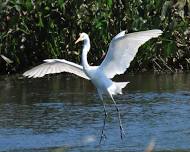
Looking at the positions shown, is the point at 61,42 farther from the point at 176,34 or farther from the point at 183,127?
the point at 183,127

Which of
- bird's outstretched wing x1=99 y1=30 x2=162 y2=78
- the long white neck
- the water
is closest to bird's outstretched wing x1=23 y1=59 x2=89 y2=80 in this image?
the long white neck

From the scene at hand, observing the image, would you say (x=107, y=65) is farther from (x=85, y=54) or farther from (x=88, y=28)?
(x=88, y=28)

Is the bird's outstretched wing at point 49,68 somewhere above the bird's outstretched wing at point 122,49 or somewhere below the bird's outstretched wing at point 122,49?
below

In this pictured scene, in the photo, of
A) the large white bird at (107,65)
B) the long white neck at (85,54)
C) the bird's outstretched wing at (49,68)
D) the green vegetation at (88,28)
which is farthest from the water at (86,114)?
the long white neck at (85,54)

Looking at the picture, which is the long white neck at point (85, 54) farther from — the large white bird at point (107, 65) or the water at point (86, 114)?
the water at point (86, 114)

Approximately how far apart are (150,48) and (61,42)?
1967mm

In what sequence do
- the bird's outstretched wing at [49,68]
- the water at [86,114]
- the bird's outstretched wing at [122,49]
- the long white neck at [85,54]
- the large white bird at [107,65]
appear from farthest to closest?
the bird's outstretched wing at [49,68]
the long white neck at [85,54]
the large white bird at [107,65]
the bird's outstretched wing at [122,49]
the water at [86,114]

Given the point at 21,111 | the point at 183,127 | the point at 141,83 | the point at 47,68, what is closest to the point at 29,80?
the point at 141,83

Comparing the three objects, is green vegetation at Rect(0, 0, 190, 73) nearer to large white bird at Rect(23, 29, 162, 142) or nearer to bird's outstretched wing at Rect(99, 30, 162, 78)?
large white bird at Rect(23, 29, 162, 142)

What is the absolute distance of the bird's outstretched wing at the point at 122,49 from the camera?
34.9ft

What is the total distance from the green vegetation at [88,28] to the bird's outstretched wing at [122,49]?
5.28 metres

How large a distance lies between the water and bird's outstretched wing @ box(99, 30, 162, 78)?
0.85 metres

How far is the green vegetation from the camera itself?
16.9 metres

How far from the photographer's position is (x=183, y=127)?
433 inches
